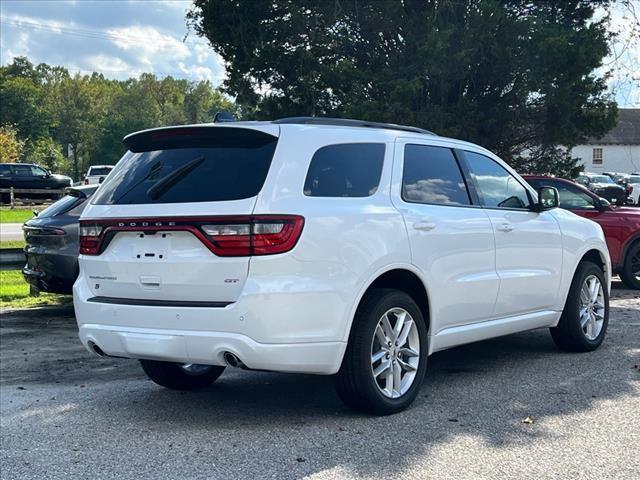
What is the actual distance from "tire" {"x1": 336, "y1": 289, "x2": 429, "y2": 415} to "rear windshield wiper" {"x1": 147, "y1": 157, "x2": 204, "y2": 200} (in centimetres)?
139

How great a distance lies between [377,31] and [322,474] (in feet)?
40.9

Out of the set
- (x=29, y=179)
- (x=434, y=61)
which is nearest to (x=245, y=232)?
(x=434, y=61)

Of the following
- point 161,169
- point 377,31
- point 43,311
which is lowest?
point 43,311

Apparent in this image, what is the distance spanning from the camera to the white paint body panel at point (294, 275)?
468 centimetres

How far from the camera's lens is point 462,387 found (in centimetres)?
606

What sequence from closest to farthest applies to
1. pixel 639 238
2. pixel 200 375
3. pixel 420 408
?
1. pixel 420 408
2. pixel 200 375
3. pixel 639 238

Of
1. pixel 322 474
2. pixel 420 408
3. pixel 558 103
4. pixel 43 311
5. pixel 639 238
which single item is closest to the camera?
pixel 322 474

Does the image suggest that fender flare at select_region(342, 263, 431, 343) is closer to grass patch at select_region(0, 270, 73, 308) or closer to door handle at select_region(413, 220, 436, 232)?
door handle at select_region(413, 220, 436, 232)

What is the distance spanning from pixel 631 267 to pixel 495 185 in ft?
21.0

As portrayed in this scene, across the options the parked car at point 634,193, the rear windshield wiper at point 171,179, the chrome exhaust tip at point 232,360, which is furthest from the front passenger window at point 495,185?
the parked car at point 634,193

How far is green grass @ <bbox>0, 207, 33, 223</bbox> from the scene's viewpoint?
2716 cm

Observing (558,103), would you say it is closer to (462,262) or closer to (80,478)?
(462,262)

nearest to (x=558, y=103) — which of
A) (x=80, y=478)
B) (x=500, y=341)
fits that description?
(x=500, y=341)

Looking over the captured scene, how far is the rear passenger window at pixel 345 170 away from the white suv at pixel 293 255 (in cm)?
1
